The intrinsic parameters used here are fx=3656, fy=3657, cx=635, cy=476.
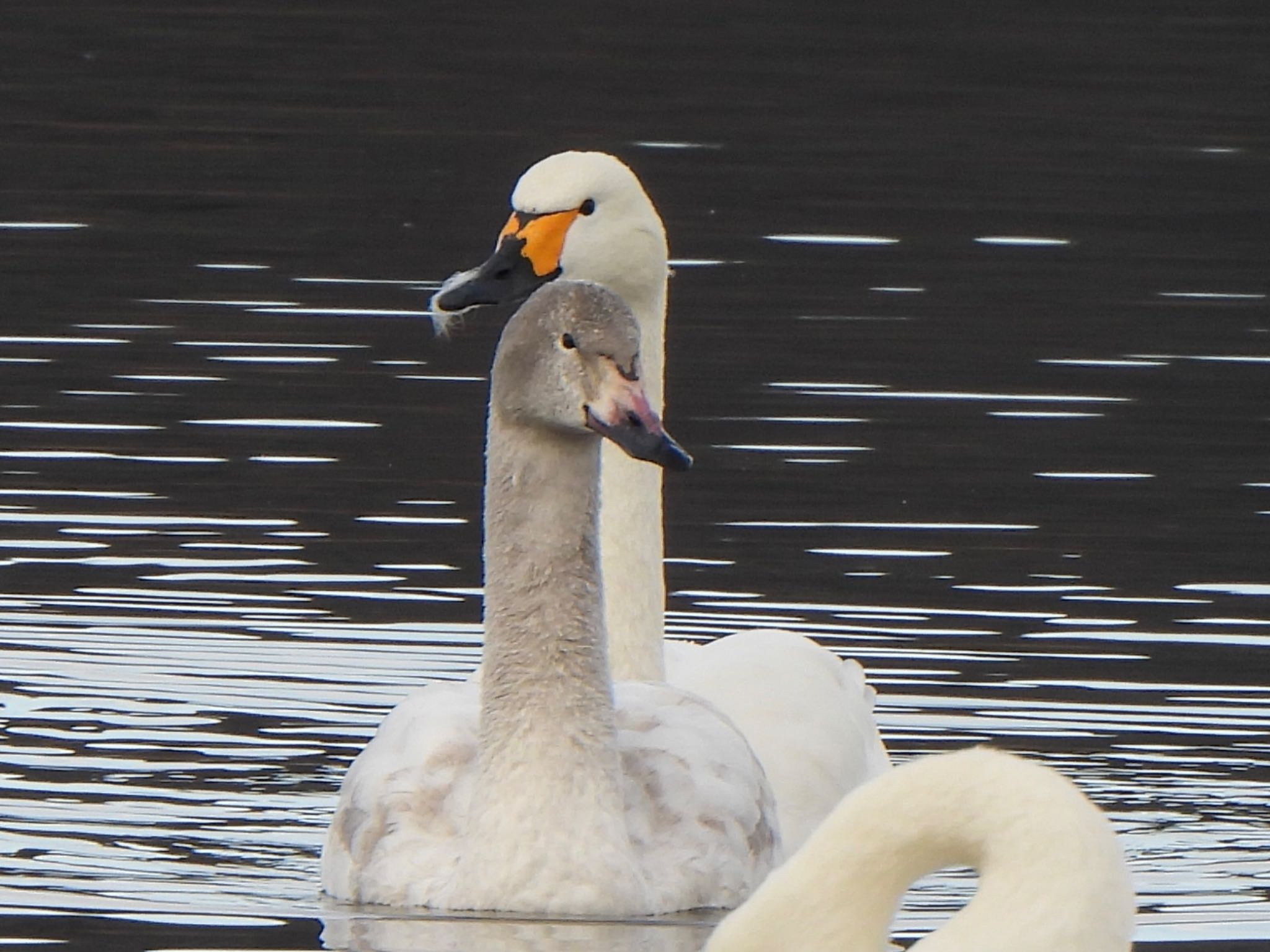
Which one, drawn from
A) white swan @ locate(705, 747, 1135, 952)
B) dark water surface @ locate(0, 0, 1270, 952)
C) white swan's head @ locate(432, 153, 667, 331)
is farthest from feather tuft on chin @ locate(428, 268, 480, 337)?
white swan @ locate(705, 747, 1135, 952)

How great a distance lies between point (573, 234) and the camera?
10.7 m

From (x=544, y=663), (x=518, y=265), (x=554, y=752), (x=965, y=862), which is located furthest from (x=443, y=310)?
(x=965, y=862)

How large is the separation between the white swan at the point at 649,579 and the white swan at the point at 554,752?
0.67 m

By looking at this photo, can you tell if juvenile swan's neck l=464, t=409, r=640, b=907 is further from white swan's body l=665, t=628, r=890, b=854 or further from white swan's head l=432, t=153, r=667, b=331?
white swan's head l=432, t=153, r=667, b=331

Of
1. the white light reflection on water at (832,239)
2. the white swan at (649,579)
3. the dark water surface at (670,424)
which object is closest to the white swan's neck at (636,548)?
the white swan at (649,579)

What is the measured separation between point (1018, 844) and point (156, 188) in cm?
1503

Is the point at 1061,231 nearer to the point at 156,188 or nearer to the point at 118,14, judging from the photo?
the point at 156,188

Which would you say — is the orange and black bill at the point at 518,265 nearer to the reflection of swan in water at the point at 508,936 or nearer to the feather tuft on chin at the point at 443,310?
the feather tuft on chin at the point at 443,310

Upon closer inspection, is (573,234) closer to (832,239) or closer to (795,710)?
(795,710)

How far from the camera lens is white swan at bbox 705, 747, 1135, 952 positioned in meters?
5.67

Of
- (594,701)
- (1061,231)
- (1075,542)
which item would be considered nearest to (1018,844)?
(594,701)

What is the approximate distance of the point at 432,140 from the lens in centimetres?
2250

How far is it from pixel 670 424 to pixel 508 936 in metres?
6.14

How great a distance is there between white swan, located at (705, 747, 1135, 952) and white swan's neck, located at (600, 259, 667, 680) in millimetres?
4263
